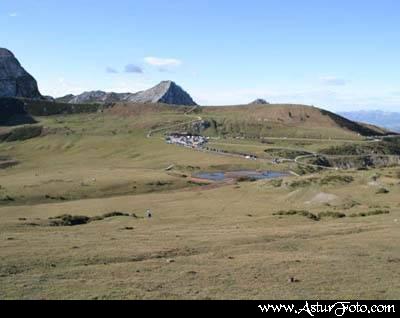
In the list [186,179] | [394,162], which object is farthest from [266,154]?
[186,179]

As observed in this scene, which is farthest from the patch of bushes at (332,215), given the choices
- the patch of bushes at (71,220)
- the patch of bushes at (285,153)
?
the patch of bushes at (285,153)

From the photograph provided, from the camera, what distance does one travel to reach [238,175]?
12150 cm

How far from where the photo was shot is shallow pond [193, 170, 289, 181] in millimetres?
116875

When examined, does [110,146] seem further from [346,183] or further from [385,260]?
[385,260]

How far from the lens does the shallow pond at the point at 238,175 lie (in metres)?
117

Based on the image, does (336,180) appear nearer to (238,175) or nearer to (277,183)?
(277,183)

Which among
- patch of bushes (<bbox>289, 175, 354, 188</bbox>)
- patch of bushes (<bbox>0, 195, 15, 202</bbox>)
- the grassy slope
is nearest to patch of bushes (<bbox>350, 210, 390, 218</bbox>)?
the grassy slope

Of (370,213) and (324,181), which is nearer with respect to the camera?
(370,213)

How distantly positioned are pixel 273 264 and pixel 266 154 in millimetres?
132663

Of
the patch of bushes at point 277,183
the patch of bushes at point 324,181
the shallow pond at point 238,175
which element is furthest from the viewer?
the shallow pond at point 238,175

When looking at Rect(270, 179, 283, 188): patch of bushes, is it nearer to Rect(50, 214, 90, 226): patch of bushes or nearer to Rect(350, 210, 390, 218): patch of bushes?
Rect(350, 210, 390, 218): patch of bushes

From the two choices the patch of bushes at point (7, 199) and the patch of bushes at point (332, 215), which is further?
the patch of bushes at point (7, 199)

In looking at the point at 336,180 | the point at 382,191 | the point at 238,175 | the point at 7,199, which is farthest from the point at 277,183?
the point at 7,199

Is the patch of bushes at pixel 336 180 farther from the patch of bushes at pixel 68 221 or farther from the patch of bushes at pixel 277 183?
the patch of bushes at pixel 68 221
